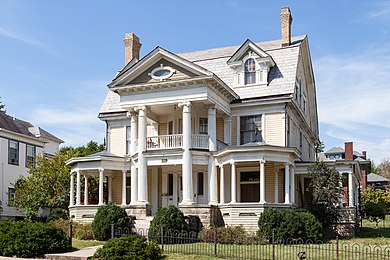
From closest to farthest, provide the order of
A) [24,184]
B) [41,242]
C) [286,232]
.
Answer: [41,242], [286,232], [24,184]

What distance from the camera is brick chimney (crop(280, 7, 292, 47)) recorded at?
114ft

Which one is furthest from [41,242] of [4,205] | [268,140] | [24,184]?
[4,205]

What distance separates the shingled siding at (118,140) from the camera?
35.5 m

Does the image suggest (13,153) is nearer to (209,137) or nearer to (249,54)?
(209,137)

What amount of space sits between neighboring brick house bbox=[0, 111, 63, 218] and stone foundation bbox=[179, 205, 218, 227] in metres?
17.7

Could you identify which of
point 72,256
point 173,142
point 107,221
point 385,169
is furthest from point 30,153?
point 385,169

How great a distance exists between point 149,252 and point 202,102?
476 inches

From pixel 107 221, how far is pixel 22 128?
944 inches

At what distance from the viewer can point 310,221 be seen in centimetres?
2530

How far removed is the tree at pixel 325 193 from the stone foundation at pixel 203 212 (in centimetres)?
554

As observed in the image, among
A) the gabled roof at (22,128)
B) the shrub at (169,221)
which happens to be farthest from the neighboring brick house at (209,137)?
the gabled roof at (22,128)

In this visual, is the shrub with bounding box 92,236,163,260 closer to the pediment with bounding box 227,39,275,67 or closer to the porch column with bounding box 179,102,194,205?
the porch column with bounding box 179,102,194,205

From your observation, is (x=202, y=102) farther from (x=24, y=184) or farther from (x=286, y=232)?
(x=24, y=184)

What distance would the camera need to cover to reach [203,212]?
27.9 metres
